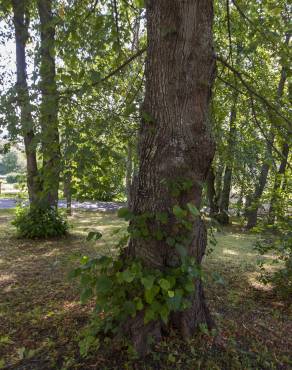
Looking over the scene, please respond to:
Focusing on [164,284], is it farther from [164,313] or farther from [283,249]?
[283,249]

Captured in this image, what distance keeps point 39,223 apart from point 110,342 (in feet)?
16.5

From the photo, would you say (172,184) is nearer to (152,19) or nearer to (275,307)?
(152,19)

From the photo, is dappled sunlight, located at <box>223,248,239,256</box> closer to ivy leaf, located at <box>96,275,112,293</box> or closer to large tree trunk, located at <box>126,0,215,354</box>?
large tree trunk, located at <box>126,0,215,354</box>

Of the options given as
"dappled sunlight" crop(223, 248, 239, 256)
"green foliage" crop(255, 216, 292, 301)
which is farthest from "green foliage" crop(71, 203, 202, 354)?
"dappled sunlight" crop(223, 248, 239, 256)

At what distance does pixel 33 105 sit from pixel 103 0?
193 cm

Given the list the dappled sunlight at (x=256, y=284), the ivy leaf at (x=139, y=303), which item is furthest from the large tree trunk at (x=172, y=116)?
the dappled sunlight at (x=256, y=284)

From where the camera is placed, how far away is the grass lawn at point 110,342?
2.10 m

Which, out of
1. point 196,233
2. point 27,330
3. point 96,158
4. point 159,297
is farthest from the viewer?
point 27,330

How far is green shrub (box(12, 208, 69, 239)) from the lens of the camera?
6.63m

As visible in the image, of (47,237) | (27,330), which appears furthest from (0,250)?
(27,330)

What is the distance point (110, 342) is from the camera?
2188 millimetres

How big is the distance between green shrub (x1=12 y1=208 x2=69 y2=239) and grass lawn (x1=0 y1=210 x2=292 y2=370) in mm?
1834

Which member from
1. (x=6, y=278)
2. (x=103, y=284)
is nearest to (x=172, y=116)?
(x=103, y=284)

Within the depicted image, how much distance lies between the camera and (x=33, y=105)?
2.32 m
